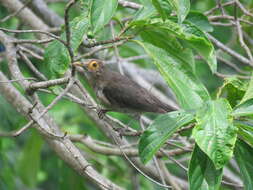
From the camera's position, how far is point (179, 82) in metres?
3.22

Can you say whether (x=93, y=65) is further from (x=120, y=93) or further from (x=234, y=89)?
(x=234, y=89)

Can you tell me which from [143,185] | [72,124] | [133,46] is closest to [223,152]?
[133,46]

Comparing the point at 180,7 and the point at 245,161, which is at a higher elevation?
the point at 180,7

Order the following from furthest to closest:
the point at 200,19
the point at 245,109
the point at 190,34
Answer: the point at 200,19 → the point at 190,34 → the point at 245,109

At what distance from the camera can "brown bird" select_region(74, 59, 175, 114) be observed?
497 centimetres

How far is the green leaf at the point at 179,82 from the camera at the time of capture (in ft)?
10.4

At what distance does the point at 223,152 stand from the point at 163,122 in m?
0.47

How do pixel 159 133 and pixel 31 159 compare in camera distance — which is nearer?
pixel 159 133

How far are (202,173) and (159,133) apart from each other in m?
0.31

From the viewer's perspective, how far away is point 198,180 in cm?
296

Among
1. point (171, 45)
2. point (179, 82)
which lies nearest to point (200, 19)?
point (171, 45)

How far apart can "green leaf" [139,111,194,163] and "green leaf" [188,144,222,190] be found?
188mm

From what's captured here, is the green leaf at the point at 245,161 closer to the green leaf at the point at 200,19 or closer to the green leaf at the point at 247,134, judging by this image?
the green leaf at the point at 247,134

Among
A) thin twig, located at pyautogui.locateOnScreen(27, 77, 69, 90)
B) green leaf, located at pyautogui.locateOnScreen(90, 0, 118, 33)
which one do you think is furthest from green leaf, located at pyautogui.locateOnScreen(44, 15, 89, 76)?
green leaf, located at pyautogui.locateOnScreen(90, 0, 118, 33)
